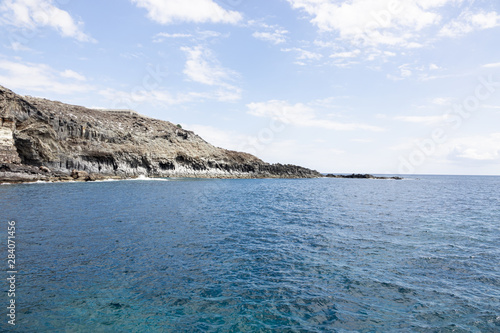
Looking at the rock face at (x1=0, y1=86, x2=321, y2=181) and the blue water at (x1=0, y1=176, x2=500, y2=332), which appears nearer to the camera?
the blue water at (x1=0, y1=176, x2=500, y2=332)

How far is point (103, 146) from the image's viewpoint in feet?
263

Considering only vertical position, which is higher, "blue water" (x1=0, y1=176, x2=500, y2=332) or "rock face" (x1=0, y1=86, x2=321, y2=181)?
"rock face" (x1=0, y1=86, x2=321, y2=181)

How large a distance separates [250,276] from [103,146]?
82.6 meters

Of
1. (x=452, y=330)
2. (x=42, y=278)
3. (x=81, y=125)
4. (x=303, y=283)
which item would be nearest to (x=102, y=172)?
(x=81, y=125)

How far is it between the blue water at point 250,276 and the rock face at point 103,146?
48.4 metres

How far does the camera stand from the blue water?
343 inches

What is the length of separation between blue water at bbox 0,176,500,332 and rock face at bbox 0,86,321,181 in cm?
4836

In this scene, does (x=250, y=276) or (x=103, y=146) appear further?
(x=103, y=146)

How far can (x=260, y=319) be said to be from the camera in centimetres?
877

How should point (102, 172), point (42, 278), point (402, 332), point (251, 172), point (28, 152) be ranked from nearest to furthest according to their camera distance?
1. point (402, 332)
2. point (42, 278)
3. point (28, 152)
4. point (102, 172)
5. point (251, 172)

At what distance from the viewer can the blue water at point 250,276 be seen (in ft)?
28.6

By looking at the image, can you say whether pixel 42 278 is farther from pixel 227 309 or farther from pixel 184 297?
pixel 227 309

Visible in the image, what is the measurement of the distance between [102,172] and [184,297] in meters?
78.5

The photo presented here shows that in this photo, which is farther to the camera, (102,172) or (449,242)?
(102,172)
